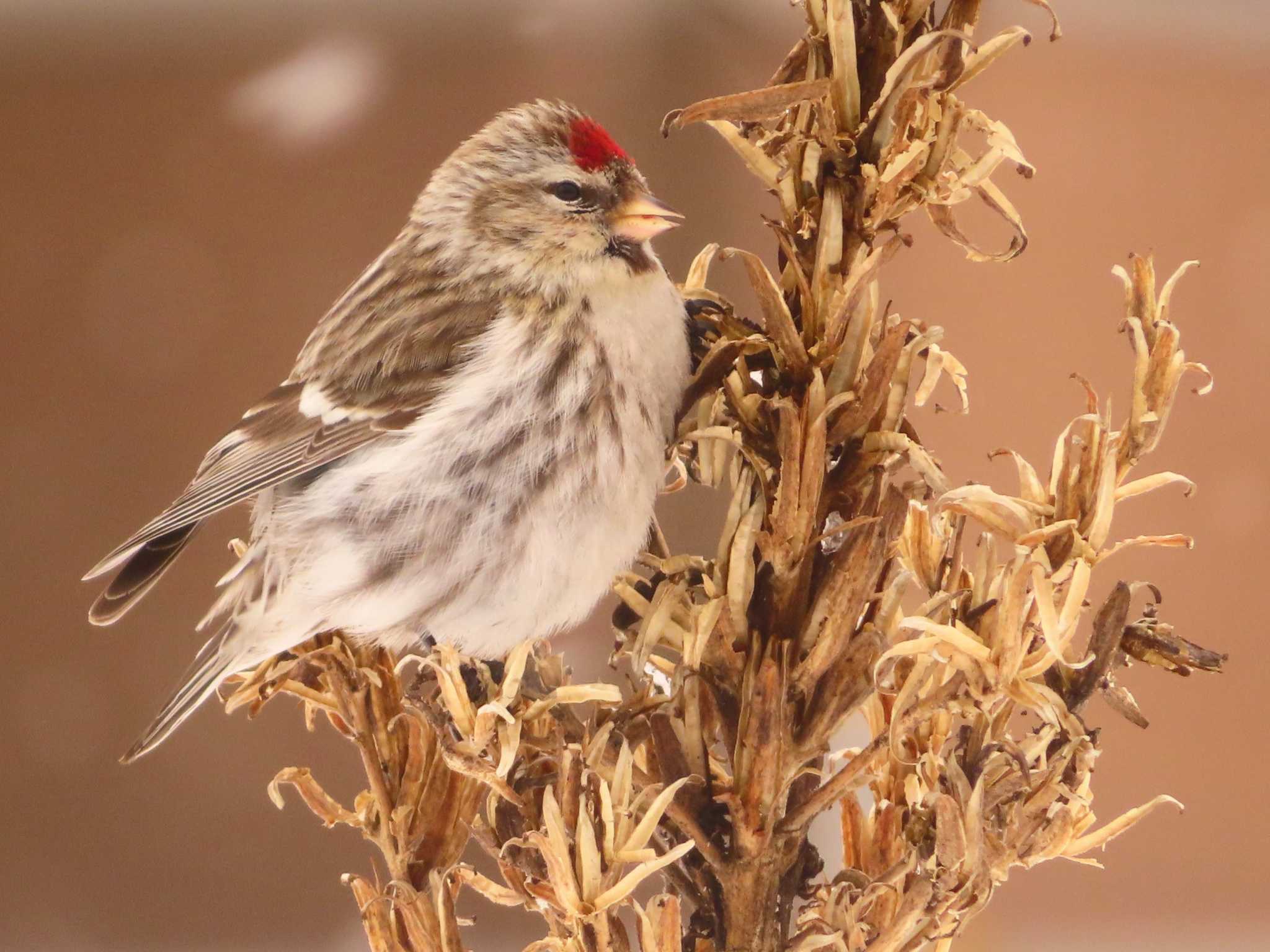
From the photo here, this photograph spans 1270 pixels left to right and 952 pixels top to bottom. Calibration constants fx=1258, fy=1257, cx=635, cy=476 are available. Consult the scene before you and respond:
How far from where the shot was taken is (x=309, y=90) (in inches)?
49.6

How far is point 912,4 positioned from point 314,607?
0.44 metres

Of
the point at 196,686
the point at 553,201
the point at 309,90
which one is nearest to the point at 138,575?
the point at 196,686

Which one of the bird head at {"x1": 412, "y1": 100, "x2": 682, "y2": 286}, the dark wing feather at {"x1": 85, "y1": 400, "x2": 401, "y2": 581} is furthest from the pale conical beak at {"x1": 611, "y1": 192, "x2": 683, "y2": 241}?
the dark wing feather at {"x1": 85, "y1": 400, "x2": 401, "y2": 581}

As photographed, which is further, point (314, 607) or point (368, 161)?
point (368, 161)

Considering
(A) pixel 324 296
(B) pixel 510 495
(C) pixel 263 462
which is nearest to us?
(B) pixel 510 495

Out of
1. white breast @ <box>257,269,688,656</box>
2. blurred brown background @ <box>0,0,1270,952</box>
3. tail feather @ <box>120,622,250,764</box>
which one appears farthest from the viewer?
blurred brown background @ <box>0,0,1270,952</box>

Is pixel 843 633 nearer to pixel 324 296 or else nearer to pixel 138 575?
pixel 138 575

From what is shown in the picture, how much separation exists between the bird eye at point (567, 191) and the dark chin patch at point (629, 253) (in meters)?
0.04

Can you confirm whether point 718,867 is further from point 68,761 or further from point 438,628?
point 68,761

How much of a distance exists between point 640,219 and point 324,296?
0.58m

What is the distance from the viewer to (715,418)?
1.86 ft

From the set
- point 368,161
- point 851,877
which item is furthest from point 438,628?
point 368,161

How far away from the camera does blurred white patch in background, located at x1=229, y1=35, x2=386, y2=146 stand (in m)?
1.25

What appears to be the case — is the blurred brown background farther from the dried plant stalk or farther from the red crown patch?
the dried plant stalk
